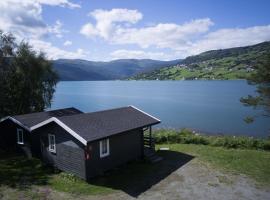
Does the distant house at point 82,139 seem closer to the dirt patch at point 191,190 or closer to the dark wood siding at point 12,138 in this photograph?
the dark wood siding at point 12,138

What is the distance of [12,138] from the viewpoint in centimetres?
2542

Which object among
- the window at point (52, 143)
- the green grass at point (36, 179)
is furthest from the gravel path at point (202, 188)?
the window at point (52, 143)

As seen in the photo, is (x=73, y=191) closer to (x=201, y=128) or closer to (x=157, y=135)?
(x=157, y=135)

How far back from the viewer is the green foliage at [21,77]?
35156 mm

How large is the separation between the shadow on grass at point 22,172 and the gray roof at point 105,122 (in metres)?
4.09

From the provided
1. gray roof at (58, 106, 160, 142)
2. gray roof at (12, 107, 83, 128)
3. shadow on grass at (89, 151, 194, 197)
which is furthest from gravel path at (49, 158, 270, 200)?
gray roof at (12, 107, 83, 128)

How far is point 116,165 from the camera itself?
2086 cm

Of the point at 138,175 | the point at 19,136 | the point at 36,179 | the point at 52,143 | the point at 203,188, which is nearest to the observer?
the point at 203,188

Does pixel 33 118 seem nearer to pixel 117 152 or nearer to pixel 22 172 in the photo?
pixel 22 172

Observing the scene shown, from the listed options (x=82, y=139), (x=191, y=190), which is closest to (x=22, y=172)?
(x=82, y=139)

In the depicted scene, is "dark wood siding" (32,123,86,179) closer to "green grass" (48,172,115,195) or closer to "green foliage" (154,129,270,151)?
"green grass" (48,172,115,195)

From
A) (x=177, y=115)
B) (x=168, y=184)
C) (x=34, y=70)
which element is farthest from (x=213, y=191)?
(x=177, y=115)

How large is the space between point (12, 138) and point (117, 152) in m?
11.0

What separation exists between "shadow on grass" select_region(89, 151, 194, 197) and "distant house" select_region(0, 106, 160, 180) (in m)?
0.74
